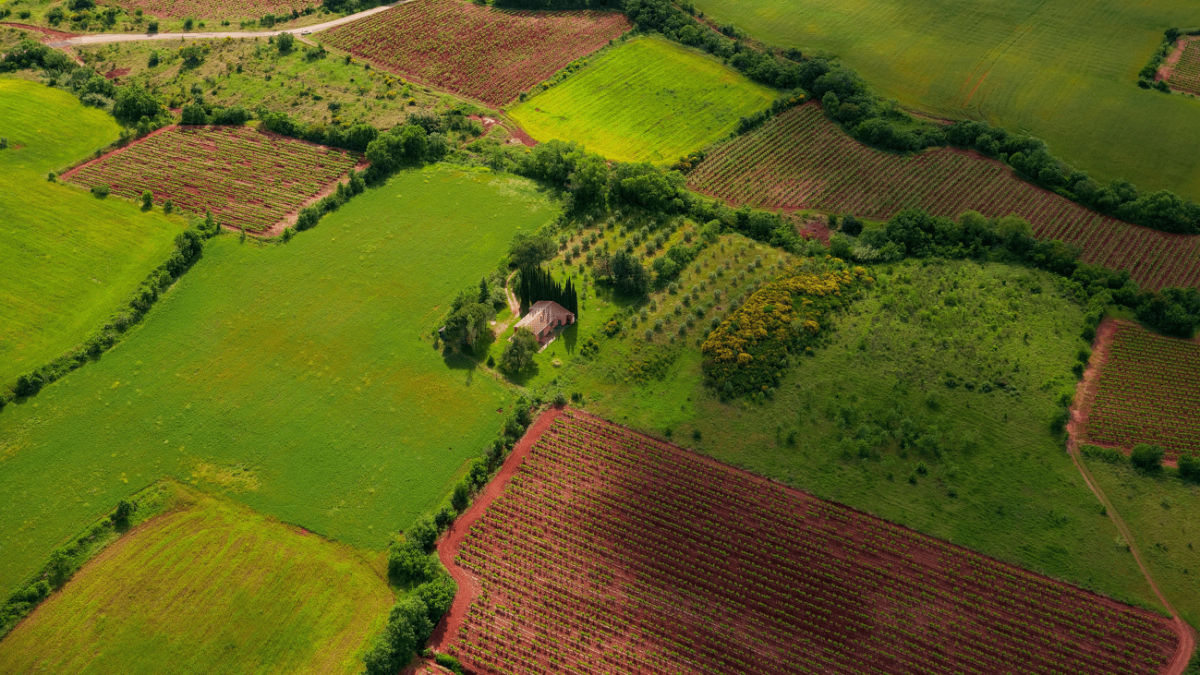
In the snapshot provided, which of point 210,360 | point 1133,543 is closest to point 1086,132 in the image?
point 1133,543

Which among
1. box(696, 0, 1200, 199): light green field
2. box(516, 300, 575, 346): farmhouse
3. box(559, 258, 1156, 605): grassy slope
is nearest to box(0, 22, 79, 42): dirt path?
box(516, 300, 575, 346): farmhouse

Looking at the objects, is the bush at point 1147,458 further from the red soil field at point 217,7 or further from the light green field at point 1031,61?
the red soil field at point 217,7

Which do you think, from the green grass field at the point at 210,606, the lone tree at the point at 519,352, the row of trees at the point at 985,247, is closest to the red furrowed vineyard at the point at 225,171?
the lone tree at the point at 519,352

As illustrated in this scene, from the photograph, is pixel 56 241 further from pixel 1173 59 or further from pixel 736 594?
pixel 1173 59

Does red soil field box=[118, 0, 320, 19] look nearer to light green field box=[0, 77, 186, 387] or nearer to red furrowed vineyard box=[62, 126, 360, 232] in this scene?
light green field box=[0, 77, 186, 387]

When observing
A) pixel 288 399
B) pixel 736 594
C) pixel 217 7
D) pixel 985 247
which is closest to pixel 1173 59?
pixel 985 247

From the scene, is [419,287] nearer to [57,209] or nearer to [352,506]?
[352,506]
